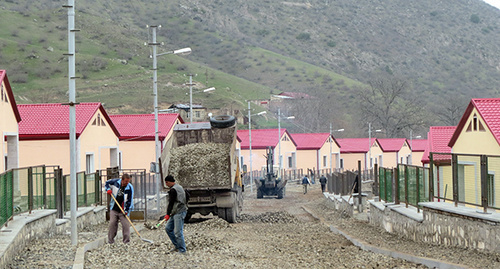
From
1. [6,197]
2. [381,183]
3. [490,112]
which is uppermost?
[490,112]

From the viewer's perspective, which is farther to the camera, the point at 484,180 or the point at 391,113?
the point at 391,113

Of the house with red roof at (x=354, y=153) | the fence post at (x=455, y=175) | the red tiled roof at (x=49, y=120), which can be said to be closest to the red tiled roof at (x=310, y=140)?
the house with red roof at (x=354, y=153)

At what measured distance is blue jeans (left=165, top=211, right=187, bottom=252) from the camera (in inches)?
566

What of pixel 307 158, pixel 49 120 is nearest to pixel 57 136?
pixel 49 120

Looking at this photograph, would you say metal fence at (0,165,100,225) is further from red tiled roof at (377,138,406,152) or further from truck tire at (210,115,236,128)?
red tiled roof at (377,138,406,152)

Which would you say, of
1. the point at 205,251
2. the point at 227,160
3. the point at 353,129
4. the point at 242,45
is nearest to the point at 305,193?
the point at 227,160

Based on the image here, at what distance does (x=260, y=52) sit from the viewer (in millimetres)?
158000

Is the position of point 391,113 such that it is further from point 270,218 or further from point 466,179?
point 466,179

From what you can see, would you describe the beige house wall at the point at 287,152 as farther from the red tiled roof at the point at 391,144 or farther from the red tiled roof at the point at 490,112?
the red tiled roof at the point at 490,112

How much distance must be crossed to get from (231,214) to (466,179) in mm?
10441

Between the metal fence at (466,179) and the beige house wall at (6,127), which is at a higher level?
the beige house wall at (6,127)

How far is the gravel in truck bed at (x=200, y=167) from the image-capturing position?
22797mm

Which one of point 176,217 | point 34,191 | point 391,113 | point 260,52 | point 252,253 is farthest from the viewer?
point 260,52

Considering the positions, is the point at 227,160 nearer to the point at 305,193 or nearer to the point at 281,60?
the point at 305,193
